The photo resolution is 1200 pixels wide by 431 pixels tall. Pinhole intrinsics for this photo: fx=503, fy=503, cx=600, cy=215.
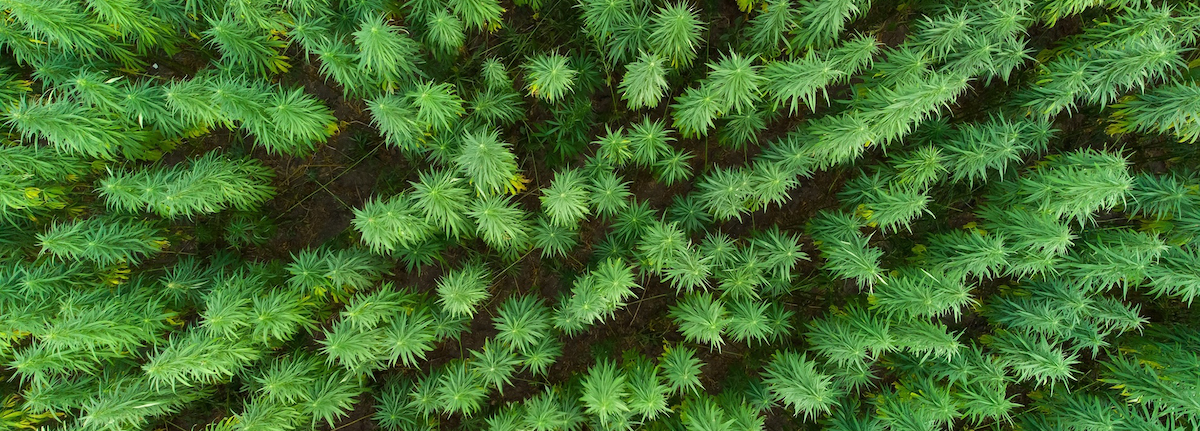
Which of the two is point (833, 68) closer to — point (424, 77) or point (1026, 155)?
point (1026, 155)

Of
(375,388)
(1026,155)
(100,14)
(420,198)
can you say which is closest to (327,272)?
(420,198)

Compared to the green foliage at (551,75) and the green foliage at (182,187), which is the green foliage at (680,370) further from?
the green foliage at (182,187)

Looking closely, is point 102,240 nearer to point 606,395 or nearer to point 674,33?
point 606,395

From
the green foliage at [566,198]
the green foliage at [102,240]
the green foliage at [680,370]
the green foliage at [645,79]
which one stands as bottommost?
the green foliage at [680,370]

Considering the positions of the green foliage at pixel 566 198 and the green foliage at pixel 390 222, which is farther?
the green foliage at pixel 566 198

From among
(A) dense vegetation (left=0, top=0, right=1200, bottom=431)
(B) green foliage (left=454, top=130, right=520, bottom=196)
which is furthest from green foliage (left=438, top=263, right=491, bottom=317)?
(B) green foliage (left=454, top=130, right=520, bottom=196)

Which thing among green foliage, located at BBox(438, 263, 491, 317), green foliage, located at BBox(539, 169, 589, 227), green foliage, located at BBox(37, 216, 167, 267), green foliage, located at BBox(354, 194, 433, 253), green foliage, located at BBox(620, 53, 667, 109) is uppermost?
green foliage, located at BBox(37, 216, 167, 267)

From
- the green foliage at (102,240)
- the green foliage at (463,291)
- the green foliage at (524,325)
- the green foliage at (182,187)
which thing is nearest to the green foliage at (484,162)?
the green foliage at (463,291)

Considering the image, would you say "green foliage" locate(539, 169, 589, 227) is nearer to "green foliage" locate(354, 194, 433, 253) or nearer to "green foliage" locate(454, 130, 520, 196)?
"green foliage" locate(454, 130, 520, 196)

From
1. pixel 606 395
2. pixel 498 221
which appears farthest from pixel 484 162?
pixel 606 395
